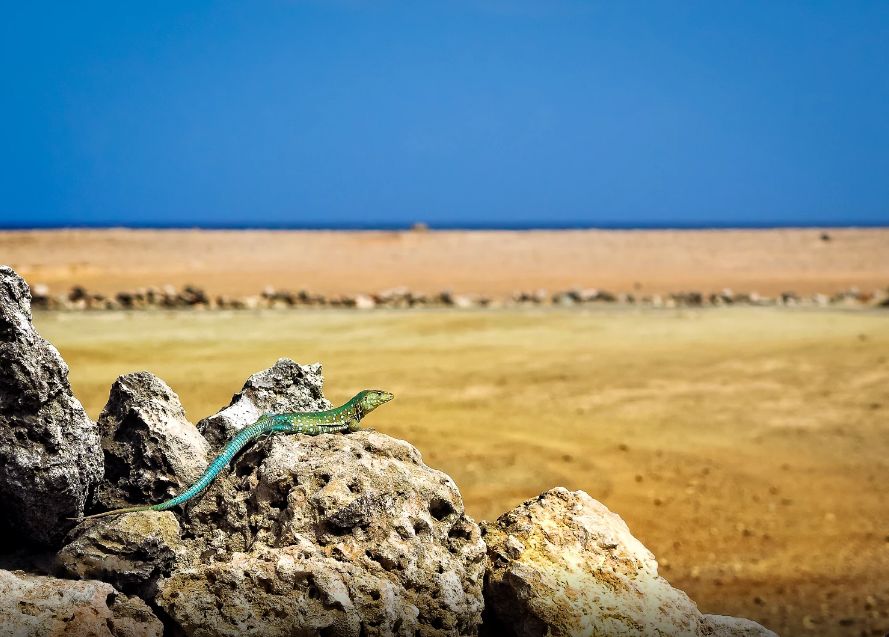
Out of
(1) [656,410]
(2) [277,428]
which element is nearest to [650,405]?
(1) [656,410]

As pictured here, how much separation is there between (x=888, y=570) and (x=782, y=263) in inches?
1437

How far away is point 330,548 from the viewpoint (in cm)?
375

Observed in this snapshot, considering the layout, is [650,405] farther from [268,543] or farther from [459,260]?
[459,260]

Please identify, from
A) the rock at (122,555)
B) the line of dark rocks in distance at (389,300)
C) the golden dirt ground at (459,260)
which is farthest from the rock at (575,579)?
the golden dirt ground at (459,260)

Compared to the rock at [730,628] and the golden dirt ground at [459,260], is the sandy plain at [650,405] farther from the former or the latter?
the rock at [730,628]

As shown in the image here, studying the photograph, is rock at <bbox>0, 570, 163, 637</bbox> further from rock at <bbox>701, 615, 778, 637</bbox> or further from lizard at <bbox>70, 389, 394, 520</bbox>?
rock at <bbox>701, 615, 778, 637</bbox>

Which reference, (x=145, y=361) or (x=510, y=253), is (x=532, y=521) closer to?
(x=145, y=361)

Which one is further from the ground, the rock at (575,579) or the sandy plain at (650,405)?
the rock at (575,579)

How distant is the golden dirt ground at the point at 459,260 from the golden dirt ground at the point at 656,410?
32.4ft

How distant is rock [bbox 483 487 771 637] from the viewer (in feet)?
12.7

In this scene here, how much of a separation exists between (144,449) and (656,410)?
1024cm

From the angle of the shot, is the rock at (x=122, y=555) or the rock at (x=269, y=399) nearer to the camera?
the rock at (x=122, y=555)

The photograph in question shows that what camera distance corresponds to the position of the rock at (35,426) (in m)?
3.70

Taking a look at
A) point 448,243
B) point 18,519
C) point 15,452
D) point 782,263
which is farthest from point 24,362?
point 448,243
